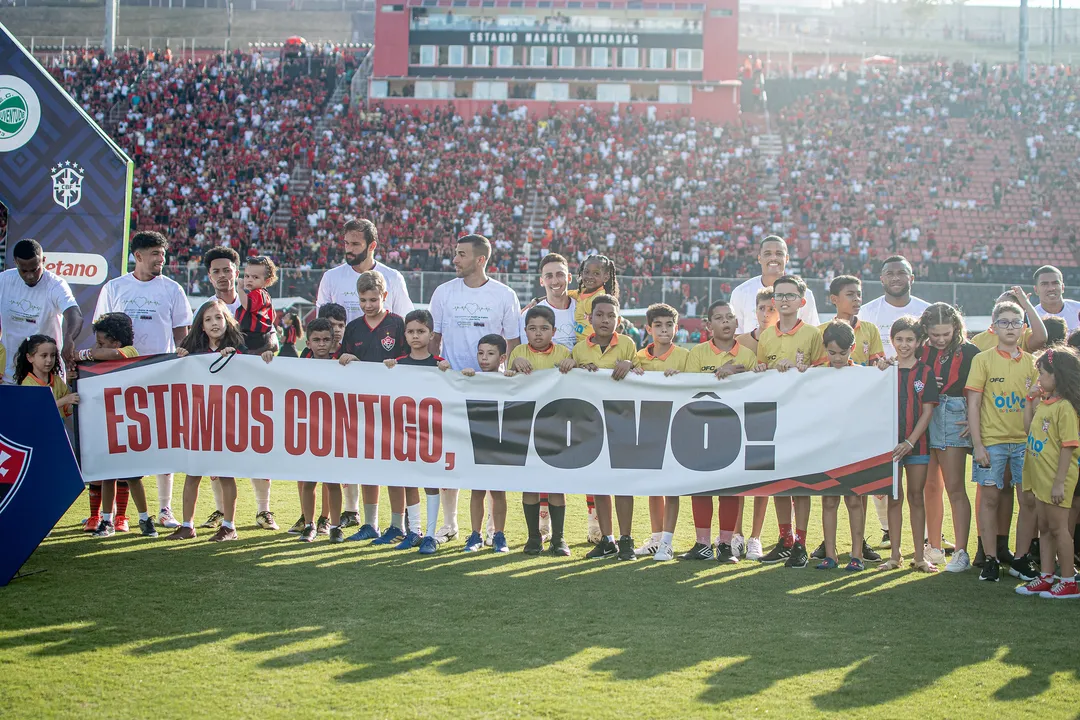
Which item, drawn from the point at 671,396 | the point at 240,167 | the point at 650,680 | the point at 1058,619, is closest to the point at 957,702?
the point at 650,680

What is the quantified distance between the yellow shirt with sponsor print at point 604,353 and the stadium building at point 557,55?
3606 cm

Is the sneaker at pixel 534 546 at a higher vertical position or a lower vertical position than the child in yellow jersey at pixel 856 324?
lower

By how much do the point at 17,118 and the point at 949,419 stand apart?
365 inches

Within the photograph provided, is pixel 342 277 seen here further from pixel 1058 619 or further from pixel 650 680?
pixel 1058 619

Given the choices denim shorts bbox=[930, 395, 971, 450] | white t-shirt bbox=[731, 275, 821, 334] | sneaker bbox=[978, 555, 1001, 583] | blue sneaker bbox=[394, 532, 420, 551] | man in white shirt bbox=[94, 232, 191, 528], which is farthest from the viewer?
white t-shirt bbox=[731, 275, 821, 334]

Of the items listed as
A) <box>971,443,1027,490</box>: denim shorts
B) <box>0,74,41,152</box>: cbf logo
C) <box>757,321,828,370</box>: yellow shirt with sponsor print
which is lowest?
<box>971,443,1027,490</box>: denim shorts

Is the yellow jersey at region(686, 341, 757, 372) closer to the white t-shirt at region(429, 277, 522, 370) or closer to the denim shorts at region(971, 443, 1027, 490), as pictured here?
the white t-shirt at region(429, 277, 522, 370)

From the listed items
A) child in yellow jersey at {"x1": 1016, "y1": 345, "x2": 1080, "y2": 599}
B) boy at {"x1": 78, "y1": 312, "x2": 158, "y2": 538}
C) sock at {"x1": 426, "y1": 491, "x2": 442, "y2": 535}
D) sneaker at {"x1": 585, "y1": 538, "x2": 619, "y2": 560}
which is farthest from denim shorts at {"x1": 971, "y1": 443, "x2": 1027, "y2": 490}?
boy at {"x1": 78, "y1": 312, "x2": 158, "y2": 538}

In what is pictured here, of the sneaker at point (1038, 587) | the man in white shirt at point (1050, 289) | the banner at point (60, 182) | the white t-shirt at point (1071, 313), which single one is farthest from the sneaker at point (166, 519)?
the white t-shirt at point (1071, 313)

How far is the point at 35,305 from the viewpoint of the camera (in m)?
8.03

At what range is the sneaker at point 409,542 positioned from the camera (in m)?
7.47

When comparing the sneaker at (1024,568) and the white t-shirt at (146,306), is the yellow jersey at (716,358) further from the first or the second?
the white t-shirt at (146,306)

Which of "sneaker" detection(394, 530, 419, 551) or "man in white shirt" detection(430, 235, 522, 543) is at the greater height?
"man in white shirt" detection(430, 235, 522, 543)

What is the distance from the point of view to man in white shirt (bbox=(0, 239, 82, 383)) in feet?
26.2
